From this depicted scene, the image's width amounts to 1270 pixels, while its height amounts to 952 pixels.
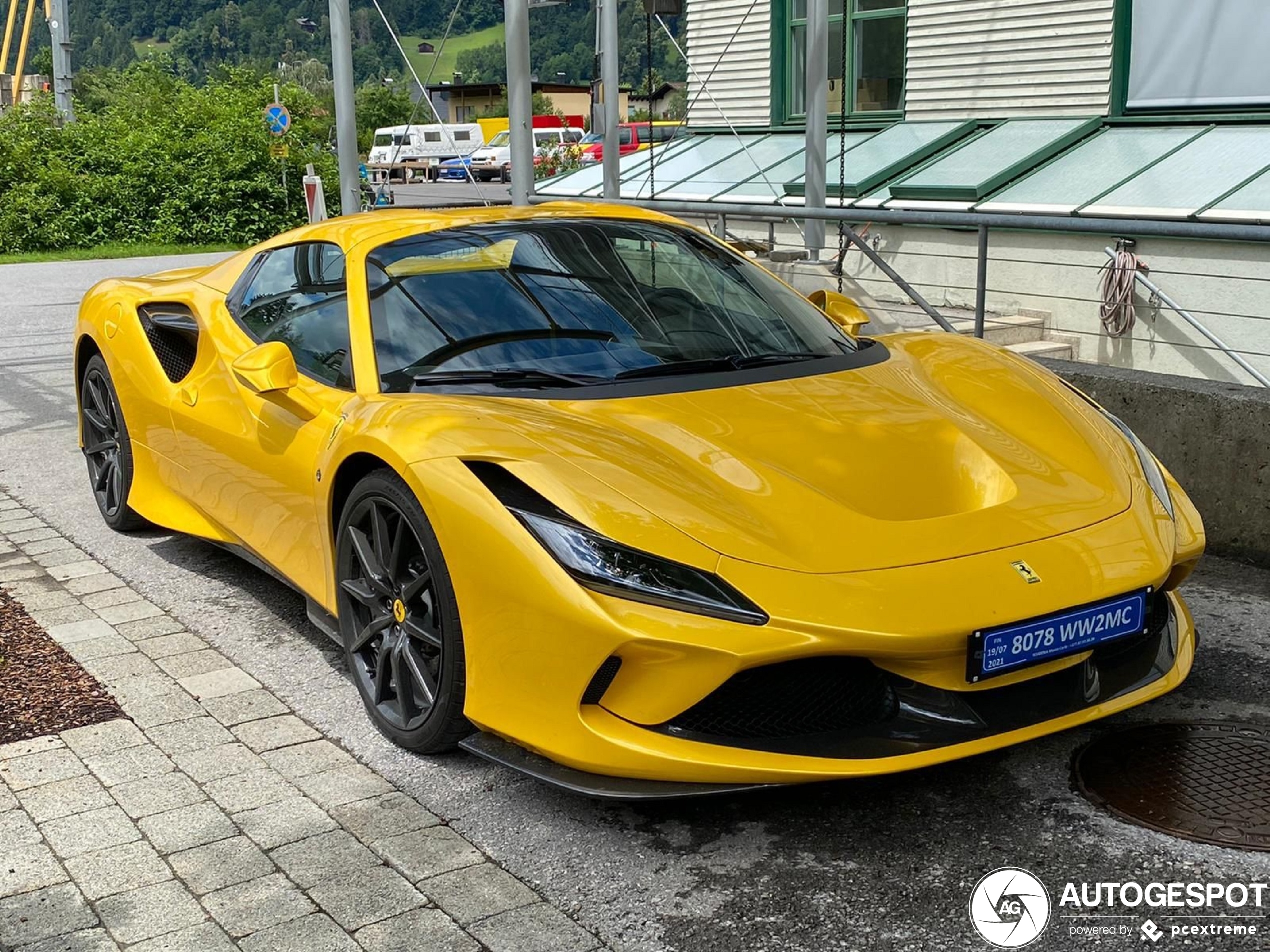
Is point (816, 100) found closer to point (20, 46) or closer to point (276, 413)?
point (276, 413)

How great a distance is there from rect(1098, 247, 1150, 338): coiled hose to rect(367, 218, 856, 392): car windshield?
4.50 meters

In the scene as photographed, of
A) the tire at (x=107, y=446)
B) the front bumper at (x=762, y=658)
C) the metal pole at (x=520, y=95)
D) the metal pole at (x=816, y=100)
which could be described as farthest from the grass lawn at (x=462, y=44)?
the front bumper at (x=762, y=658)

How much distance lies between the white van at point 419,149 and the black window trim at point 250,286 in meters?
47.8

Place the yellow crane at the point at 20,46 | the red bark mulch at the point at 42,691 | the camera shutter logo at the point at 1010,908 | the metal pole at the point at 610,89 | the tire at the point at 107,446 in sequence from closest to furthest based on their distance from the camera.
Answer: the camera shutter logo at the point at 1010,908
the red bark mulch at the point at 42,691
the tire at the point at 107,446
the metal pole at the point at 610,89
the yellow crane at the point at 20,46

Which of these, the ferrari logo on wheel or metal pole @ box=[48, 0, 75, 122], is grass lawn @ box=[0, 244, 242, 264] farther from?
the ferrari logo on wheel

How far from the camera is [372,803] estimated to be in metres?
3.38

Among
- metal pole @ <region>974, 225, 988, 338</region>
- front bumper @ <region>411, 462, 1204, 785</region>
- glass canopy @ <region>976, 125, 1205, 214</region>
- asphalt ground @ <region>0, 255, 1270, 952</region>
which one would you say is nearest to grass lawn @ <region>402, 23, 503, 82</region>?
glass canopy @ <region>976, 125, 1205, 214</region>

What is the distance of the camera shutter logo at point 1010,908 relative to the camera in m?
2.72

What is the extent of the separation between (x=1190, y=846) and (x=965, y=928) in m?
0.65

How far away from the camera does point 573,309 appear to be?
410 centimetres

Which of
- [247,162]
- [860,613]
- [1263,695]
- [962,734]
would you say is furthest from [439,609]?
[247,162]

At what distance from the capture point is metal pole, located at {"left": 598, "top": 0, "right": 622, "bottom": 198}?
1268 cm

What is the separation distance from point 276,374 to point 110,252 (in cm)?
2057

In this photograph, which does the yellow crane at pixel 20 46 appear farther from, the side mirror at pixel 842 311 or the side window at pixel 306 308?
the side mirror at pixel 842 311
